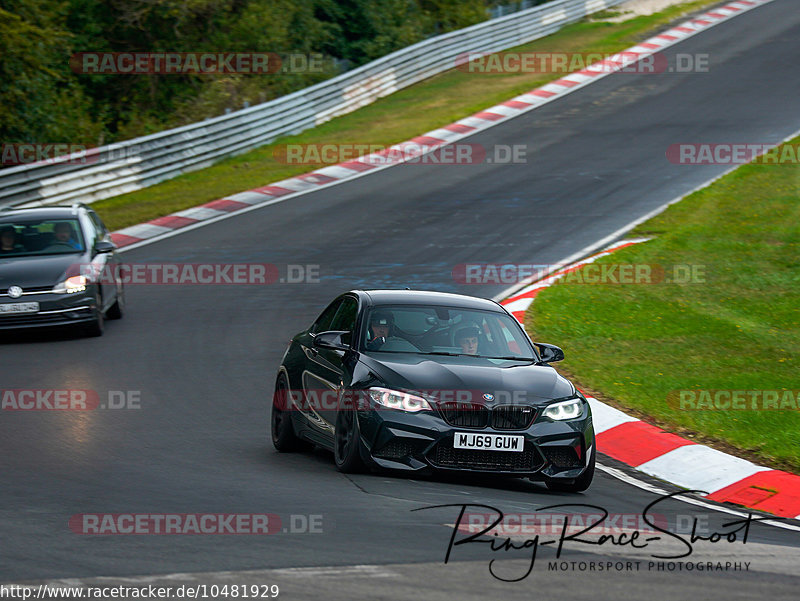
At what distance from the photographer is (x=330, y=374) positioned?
9.30m

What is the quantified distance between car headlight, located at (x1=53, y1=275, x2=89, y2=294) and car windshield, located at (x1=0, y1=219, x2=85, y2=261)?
0.82 m

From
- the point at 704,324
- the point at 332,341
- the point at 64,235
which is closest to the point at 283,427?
the point at 332,341

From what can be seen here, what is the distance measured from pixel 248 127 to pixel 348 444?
2237 centimetres

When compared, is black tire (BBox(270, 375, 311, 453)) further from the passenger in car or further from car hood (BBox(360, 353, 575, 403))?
the passenger in car

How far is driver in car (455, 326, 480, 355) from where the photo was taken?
Answer: 9.44 meters

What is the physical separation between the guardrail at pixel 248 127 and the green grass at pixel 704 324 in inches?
459

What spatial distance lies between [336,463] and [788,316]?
7935 millimetres

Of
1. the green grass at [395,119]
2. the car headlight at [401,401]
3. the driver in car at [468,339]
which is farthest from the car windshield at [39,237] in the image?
the car headlight at [401,401]

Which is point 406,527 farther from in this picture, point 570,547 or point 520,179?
point 520,179

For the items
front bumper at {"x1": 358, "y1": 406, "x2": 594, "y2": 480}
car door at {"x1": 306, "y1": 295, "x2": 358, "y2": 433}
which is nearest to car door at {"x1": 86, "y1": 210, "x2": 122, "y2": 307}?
car door at {"x1": 306, "y1": 295, "x2": 358, "y2": 433}

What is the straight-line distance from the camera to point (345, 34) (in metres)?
42.2

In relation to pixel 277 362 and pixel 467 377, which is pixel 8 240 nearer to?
pixel 277 362

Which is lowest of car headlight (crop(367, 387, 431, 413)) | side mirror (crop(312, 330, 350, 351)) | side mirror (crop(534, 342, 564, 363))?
side mirror (crop(534, 342, 564, 363))

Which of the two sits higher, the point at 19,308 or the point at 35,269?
the point at 35,269
